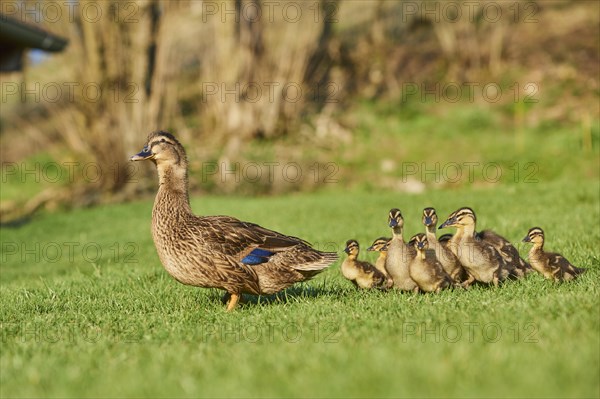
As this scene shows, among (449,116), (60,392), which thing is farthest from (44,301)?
(449,116)

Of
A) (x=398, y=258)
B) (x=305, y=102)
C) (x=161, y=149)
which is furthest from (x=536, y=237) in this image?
(x=305, y=102)

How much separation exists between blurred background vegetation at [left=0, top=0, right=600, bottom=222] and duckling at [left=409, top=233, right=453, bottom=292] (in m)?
12.6

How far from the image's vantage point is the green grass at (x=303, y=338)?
4297mm

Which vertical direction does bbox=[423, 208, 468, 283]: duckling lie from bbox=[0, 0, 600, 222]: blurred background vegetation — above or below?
below

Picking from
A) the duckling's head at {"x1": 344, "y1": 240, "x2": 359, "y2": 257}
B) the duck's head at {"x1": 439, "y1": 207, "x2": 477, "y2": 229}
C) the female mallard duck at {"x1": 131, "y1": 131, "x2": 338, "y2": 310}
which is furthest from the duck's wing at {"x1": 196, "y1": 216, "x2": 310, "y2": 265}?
the duck's head at {"x1": 439, "y1": 207, "x2": 477, "y2": 229}

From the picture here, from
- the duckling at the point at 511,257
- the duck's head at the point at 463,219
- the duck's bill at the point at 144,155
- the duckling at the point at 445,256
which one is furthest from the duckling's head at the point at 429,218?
the duck's bill at the point at 144,155

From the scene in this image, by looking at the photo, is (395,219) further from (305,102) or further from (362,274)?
(305,102)

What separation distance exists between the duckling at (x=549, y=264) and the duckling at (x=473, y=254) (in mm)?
330

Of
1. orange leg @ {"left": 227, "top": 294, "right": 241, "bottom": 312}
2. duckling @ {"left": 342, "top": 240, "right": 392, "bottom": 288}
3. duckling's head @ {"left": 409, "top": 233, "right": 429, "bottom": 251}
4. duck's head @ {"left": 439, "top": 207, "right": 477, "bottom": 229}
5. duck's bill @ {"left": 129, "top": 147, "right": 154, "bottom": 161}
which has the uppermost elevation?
duck's bill @ {"left": 129, "top": 147, "right": 154, "bottom": 161}

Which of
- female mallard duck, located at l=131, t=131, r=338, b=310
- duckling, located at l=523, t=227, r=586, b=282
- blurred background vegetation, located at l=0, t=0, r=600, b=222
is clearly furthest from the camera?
blurred background vegetation, located at l=0, t=0, r=600, b=222

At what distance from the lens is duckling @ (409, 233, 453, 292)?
7.42m

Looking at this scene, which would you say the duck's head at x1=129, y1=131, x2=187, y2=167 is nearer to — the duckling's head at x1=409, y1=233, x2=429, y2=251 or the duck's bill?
the duck's bill

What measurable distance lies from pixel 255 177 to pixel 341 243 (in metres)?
10.3

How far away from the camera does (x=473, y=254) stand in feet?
25.0
